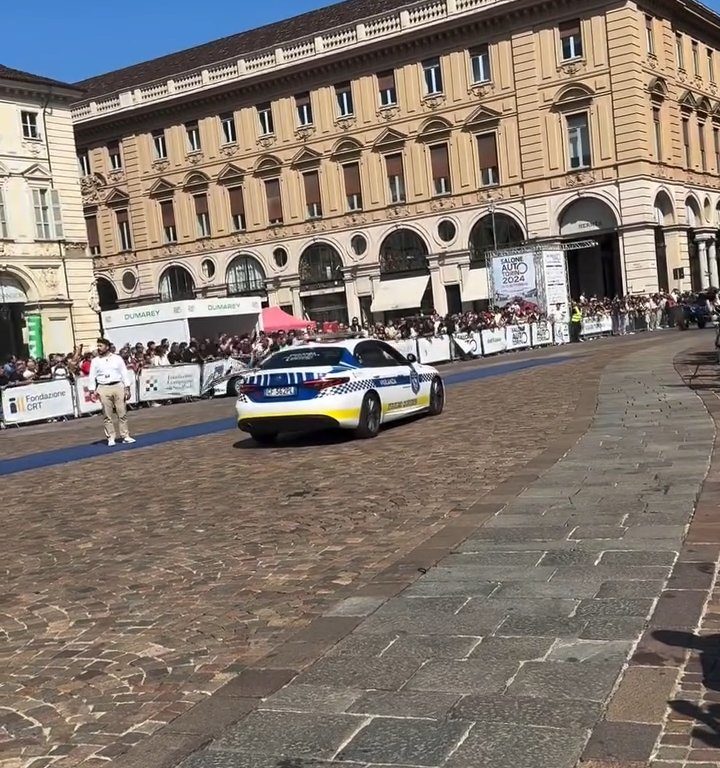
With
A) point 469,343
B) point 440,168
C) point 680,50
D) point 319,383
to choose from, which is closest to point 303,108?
point 440,168

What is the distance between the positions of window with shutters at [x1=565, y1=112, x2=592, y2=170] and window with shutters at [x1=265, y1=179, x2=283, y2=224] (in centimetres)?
1584

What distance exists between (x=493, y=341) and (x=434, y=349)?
3.43 metres

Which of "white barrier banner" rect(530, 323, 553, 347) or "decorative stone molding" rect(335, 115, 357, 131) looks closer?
"white barrier banner" rect(530, 323, 553, 347)

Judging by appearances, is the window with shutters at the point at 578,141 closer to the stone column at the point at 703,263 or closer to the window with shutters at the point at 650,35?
the window with shutters at the point at 650,35

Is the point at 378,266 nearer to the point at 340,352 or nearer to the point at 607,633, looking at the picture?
the point at 340,352

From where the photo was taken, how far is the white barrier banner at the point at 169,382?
27.2m

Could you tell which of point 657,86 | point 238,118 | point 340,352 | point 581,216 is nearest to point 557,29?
point 657,86

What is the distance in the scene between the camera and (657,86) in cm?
4675

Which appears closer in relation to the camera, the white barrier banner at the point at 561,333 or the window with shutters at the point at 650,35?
the white barrier banner at the point at 561,333

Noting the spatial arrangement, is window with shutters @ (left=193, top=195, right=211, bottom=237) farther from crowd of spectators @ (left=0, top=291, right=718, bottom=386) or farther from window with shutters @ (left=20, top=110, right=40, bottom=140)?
crowd of spectators @ (left=0, top=291, right=718, bottom=386)

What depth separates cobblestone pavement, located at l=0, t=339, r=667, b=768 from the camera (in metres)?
4.77

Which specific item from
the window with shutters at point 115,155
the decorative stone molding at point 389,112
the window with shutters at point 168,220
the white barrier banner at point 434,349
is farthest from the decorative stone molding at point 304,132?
the white barrier banner at point 434,349

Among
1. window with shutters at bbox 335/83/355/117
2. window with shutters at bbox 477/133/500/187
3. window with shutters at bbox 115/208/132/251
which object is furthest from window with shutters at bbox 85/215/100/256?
window with shutters at bbox 477/133/500/187

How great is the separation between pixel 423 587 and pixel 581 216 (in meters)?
43.2
